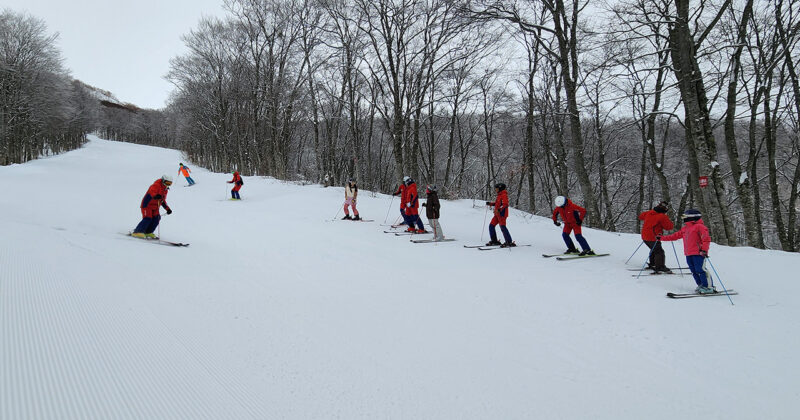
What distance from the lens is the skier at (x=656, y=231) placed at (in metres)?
7.21

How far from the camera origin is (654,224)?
7.59 m

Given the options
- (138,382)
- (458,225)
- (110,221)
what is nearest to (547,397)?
(138,382)

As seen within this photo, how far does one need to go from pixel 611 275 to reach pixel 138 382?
7537 millimetres

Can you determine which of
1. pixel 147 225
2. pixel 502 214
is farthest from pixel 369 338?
pixel 147 225

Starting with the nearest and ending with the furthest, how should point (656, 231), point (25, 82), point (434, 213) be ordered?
1. point (656, 231)
2. point (434, 213)
3. point (25, 82)

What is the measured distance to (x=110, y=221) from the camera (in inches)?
427

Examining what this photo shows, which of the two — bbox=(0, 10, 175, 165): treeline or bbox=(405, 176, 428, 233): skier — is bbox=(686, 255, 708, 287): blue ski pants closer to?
bbox=(405, 176, 428, 233): skier

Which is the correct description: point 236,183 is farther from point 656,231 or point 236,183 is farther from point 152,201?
point 656,231

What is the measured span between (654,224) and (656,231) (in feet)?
0.50

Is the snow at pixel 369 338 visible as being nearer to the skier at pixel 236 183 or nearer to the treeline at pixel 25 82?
the skier at pixel 236 183

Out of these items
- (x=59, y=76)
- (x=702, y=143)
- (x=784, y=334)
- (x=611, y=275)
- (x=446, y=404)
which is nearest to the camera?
(x=446, y=404)

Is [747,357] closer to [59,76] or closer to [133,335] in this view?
[133,335]

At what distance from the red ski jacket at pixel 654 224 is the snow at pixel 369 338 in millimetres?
874

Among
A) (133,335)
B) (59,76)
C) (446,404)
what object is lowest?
(446,404)
